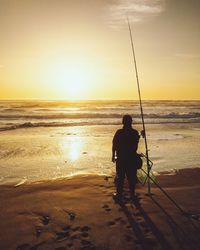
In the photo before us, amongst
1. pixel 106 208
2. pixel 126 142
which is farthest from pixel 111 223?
pixel 126 142

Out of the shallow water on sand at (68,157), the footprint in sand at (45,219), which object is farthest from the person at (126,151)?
the shallow water on sand at (68,157)

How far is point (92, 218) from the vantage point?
5383mm

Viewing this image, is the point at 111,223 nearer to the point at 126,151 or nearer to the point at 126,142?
the point at 126,151

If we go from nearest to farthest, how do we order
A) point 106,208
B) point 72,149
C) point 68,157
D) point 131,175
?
1. point 106,208
2. point 131,175
3. point 68,157
4. point 72,149

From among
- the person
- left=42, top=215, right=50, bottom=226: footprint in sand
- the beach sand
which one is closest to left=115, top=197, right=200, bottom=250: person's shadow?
the beach sand

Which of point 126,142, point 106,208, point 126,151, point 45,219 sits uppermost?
point 126,142

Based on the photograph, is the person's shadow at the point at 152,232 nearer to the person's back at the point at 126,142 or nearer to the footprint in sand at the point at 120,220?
the footprint in sand at the point at 120,220

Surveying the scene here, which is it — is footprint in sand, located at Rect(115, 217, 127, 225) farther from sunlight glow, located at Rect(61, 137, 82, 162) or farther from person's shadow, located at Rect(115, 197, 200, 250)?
sunlight glow, located at Rect(61, 137, 82, 162)

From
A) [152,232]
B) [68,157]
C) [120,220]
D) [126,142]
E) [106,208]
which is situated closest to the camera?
[152,232]

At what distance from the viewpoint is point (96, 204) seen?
19.9ft

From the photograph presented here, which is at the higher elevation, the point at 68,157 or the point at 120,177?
the point at 120,177

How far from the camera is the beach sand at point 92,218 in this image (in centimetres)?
455

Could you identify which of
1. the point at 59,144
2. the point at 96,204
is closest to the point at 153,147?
the point at 59,144

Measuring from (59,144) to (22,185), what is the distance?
7.35 m
